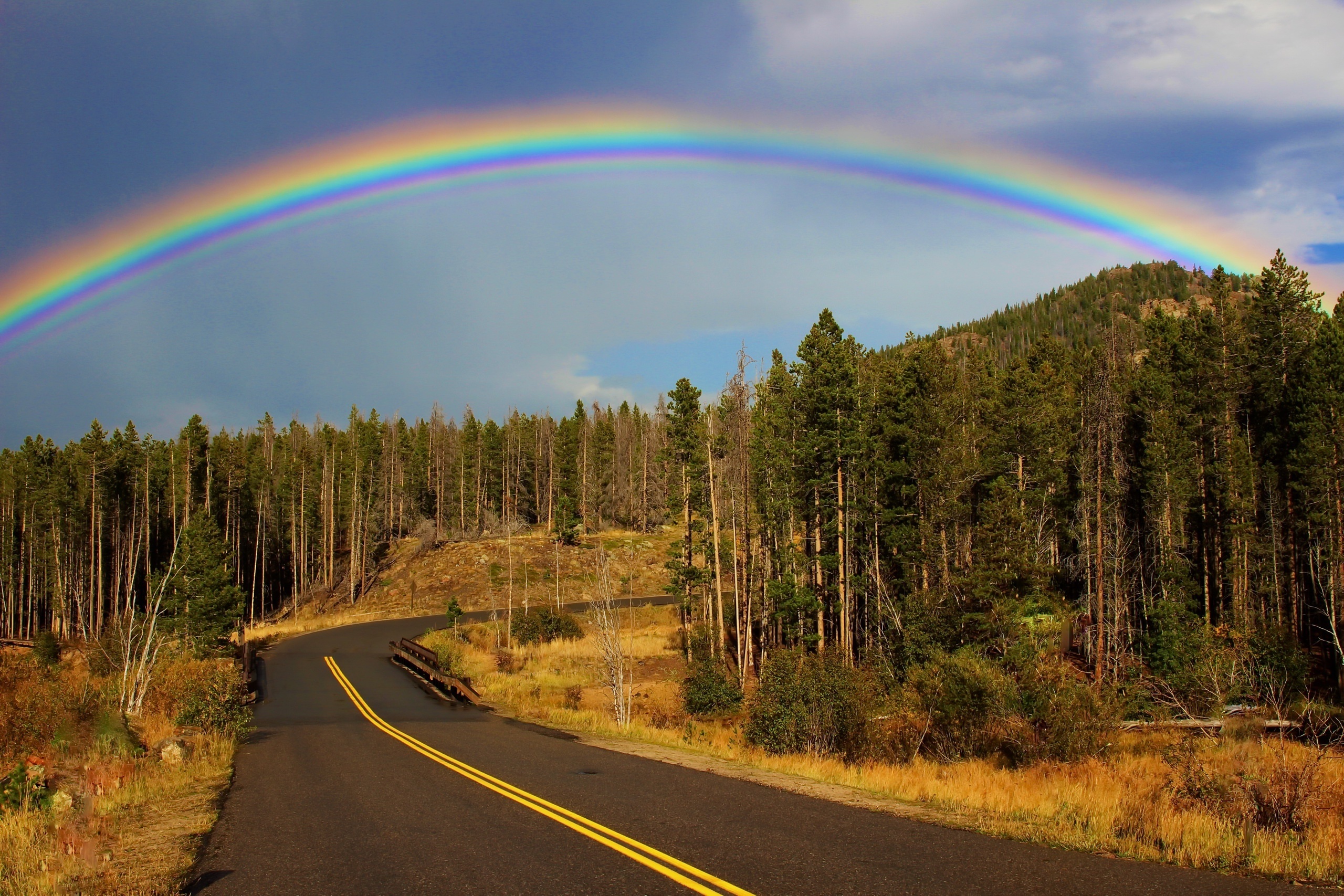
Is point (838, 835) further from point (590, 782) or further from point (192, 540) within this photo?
point (192, 540)

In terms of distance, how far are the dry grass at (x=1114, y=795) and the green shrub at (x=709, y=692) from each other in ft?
23.1

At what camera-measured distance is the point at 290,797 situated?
12.9 m

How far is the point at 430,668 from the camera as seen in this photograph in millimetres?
37750

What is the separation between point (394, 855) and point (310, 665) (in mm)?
38875

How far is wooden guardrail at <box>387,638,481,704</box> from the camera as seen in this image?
32625mm

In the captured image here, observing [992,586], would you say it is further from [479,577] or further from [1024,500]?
[479,577]

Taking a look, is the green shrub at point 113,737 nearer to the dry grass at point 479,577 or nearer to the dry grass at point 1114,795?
the dry grass at point 1114,795

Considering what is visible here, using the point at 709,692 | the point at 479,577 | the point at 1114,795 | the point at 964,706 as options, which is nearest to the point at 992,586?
the point at 709,692

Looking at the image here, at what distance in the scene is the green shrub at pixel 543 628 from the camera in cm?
5258

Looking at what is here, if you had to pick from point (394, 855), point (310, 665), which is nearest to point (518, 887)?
point (394, 855)

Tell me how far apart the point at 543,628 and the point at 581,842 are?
45884 mm

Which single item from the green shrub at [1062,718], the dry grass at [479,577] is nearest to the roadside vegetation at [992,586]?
the green shrub at [1062,718]

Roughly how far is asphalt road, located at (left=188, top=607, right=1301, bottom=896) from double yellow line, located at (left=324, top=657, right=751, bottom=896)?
0.11m

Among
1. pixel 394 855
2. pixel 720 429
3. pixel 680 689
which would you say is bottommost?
pixel 680 689
